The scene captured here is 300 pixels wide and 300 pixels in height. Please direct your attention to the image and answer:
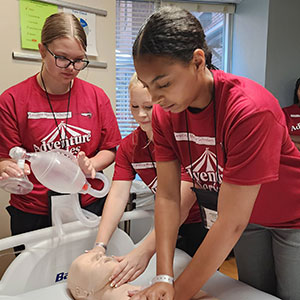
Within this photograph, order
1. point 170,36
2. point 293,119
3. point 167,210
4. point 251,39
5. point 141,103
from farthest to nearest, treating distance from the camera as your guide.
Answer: point 251,39, point 293,119, point 141,103, point 167,210, point 170,36

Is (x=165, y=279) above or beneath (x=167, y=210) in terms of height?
beneath

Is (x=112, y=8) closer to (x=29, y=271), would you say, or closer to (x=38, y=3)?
(x=38, y=3)

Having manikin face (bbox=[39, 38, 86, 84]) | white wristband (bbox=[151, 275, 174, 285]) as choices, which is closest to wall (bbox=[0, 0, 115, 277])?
manikin face (bbox=[39, 38, 86, 84])

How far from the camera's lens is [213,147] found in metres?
0.93

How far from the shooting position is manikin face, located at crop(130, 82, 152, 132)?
1.31 m

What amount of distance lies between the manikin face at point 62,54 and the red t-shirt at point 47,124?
0.13 metres

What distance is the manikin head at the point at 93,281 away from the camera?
1162mm

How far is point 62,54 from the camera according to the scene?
4.47ft

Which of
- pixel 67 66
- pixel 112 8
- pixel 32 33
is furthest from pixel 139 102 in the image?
pixel 112 8

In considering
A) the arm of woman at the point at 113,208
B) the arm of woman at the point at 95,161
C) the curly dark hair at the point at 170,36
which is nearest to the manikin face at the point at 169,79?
the curly dark hair at the point at 170,36

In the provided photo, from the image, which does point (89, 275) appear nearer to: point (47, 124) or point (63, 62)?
point (47, 124)

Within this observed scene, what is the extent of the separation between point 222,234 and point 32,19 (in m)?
1.67

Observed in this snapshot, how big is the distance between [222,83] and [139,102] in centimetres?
54

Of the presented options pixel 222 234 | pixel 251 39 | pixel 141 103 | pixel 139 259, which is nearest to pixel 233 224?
pixel 222 234
